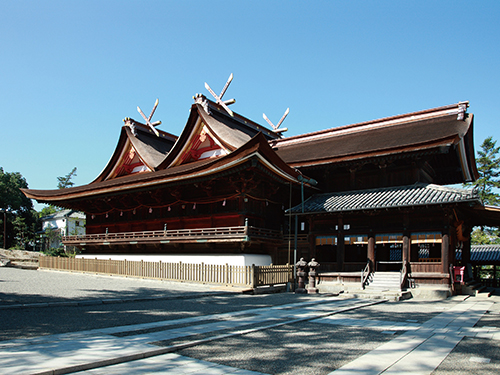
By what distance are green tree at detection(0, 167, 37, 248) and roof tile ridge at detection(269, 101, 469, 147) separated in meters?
45.1

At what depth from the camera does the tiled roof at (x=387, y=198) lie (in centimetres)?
1783

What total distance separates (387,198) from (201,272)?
10.6 meters

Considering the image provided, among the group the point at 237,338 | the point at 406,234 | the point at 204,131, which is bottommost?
the point at 237,338

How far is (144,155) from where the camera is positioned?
3159 centimetres

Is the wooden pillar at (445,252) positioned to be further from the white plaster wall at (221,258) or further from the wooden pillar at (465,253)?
the white plaster wall at (221,258)

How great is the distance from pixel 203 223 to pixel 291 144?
35.4 ft

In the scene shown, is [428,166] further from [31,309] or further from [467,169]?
[31,309]

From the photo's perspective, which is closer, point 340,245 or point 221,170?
point 221,170

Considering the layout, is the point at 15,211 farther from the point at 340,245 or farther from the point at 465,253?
the point at 465,253

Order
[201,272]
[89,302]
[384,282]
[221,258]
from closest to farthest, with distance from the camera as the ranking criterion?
[89,302]
[384,282]
[201,272]
[221,258]

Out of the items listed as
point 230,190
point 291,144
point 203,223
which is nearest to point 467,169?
point 291,144

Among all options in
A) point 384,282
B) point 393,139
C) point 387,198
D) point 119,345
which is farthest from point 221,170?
point 119,345

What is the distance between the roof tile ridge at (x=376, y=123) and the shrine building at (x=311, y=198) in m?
0.07

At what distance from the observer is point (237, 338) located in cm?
796
